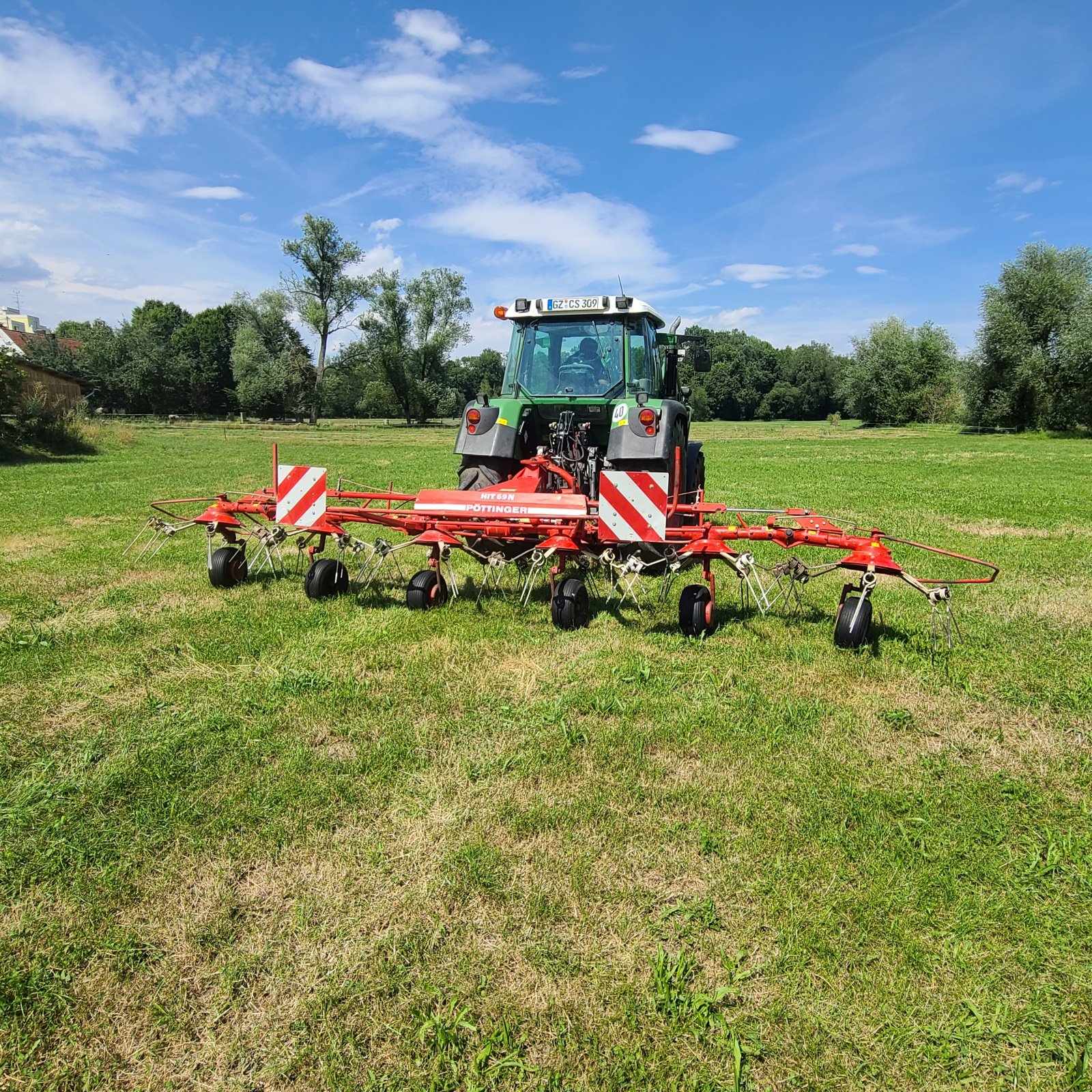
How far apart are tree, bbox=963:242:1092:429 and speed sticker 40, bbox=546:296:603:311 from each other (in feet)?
123

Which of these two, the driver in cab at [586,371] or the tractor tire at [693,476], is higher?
the driver in cab at [586,371]

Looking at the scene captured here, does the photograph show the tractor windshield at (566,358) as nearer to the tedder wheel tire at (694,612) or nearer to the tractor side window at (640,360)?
the tractor side window at (640,360)

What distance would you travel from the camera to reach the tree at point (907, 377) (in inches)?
2010

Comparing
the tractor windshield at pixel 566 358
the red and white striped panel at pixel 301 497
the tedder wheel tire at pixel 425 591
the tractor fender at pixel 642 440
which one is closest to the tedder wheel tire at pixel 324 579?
the red and white striped panel at pixel 301 497

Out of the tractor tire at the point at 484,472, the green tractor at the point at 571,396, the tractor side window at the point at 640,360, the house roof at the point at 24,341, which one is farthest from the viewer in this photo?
the house roof at the point at 24,341

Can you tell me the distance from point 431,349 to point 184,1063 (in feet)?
183

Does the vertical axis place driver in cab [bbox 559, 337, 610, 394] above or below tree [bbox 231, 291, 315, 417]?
below

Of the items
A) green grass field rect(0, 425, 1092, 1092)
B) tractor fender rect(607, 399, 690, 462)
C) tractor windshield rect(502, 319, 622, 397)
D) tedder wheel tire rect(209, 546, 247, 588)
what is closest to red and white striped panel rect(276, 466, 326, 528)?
tedder wheel tire rect(209, 546, 247, 588)

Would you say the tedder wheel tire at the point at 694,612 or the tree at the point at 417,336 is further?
the tree at the point at 417,336

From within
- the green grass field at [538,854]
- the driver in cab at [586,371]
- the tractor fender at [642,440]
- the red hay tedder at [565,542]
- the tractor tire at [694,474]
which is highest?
the driver in cab at [586,371]

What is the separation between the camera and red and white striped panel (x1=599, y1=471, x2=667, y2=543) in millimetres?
4980

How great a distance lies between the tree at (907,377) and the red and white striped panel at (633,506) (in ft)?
174

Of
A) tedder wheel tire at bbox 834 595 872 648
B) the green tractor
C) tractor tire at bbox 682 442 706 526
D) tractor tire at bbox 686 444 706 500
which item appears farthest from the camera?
tractor tire at bbox 686 444 706 500

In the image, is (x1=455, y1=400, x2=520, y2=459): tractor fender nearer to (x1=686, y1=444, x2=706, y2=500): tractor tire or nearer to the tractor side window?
the tractor side window
